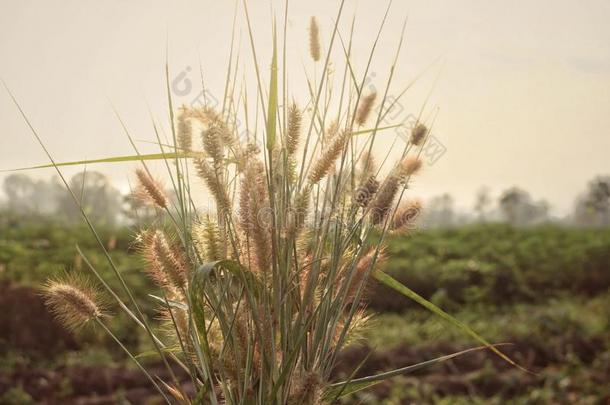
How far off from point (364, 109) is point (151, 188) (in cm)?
38

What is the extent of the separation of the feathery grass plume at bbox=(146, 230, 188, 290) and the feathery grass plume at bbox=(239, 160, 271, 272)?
0.13 meters

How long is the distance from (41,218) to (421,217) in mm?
8314

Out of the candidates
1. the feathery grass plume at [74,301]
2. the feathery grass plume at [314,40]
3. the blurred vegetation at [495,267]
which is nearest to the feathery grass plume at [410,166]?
the feathery grass plume at [314,40]

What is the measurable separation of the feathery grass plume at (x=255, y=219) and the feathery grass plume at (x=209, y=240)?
59mm

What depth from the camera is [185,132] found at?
1.11 metres

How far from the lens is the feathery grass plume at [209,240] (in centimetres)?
106

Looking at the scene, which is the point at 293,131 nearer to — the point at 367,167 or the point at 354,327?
the point at 367,167

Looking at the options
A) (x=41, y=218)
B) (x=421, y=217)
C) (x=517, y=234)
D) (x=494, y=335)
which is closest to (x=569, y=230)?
(x=517, y=234)

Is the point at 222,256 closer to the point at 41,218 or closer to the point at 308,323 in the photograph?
the point at 308,323

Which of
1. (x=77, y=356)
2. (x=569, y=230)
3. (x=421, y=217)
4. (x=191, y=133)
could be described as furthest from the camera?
(x=569, y=230)

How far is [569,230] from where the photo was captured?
971cm

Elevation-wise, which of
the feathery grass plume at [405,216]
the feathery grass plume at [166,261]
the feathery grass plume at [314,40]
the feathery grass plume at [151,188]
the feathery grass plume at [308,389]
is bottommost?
the feathery grass plume at [308,389]

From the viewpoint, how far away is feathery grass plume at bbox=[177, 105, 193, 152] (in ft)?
3.62

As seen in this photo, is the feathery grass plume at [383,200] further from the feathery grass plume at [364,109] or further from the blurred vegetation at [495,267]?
the blurred vegetation at [495,267]
